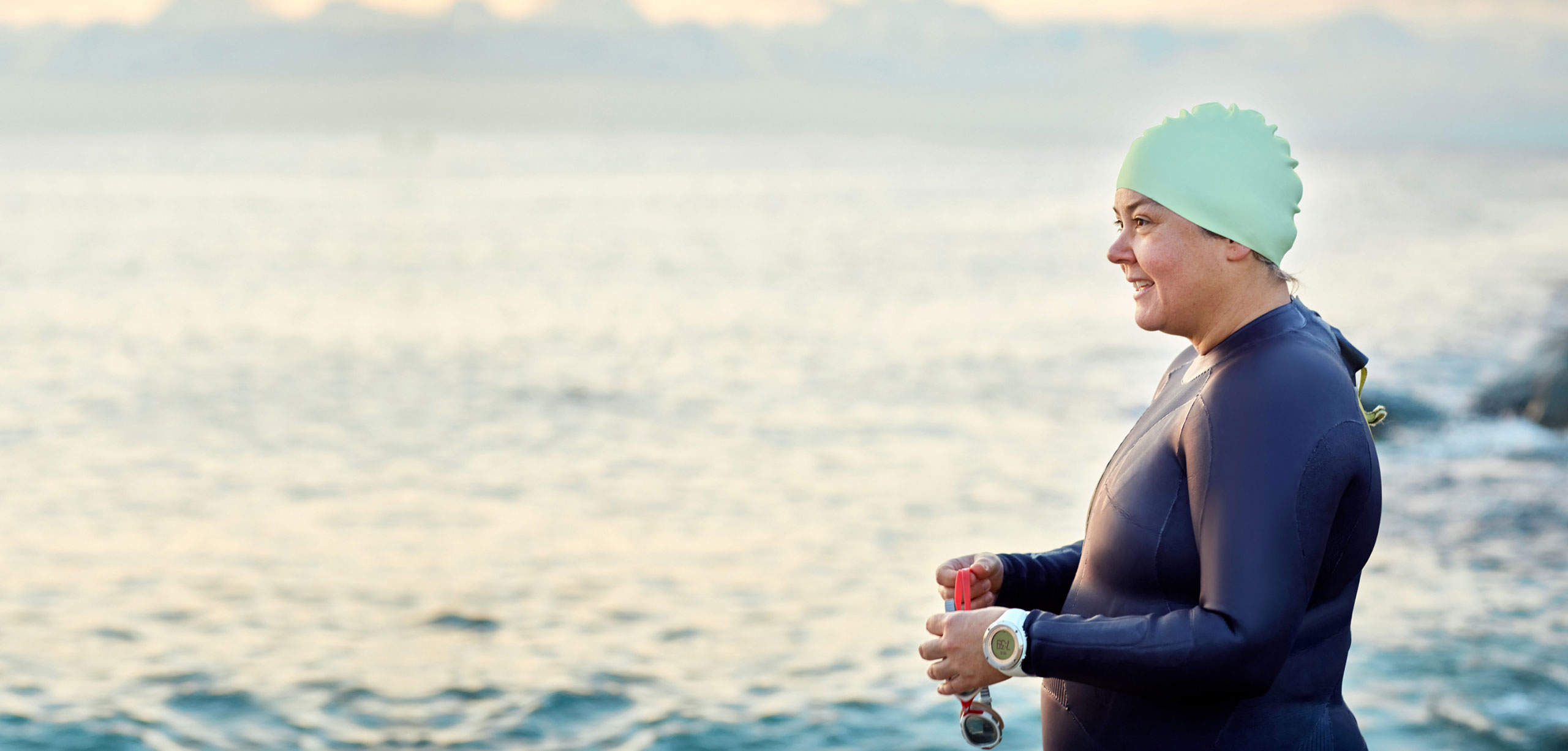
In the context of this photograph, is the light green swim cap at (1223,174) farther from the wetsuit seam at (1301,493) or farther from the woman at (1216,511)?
the wetsuit seam at (1301,493)

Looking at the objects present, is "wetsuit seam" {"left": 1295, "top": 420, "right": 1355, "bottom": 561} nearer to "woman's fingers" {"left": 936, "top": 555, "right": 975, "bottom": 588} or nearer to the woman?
the woman

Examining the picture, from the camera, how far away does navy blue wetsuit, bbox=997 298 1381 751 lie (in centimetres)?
257

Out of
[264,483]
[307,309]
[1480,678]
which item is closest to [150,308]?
[307,309]

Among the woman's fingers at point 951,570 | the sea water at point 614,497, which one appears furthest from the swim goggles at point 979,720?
the sea water at point 614,497

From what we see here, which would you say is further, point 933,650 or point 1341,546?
point 933,650

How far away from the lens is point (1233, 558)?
2.56 metres

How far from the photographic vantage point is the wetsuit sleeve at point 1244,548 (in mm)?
2551

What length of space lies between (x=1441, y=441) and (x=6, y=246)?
53291 millimetres

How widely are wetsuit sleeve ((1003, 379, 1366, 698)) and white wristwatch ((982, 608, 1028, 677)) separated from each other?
0.07 meters

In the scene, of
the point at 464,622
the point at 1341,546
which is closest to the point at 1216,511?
the point at 1341,546

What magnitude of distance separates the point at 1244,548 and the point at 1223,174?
30.8 inches

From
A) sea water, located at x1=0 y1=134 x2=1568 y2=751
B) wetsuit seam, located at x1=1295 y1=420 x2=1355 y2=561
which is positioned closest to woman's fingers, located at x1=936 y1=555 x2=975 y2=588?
wetsuit seam, located at x1=1295 y1=420 x2=1355 y2=561

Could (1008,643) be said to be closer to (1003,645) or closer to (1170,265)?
(1003,645)

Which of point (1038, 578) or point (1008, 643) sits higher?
point (1038, 578)
